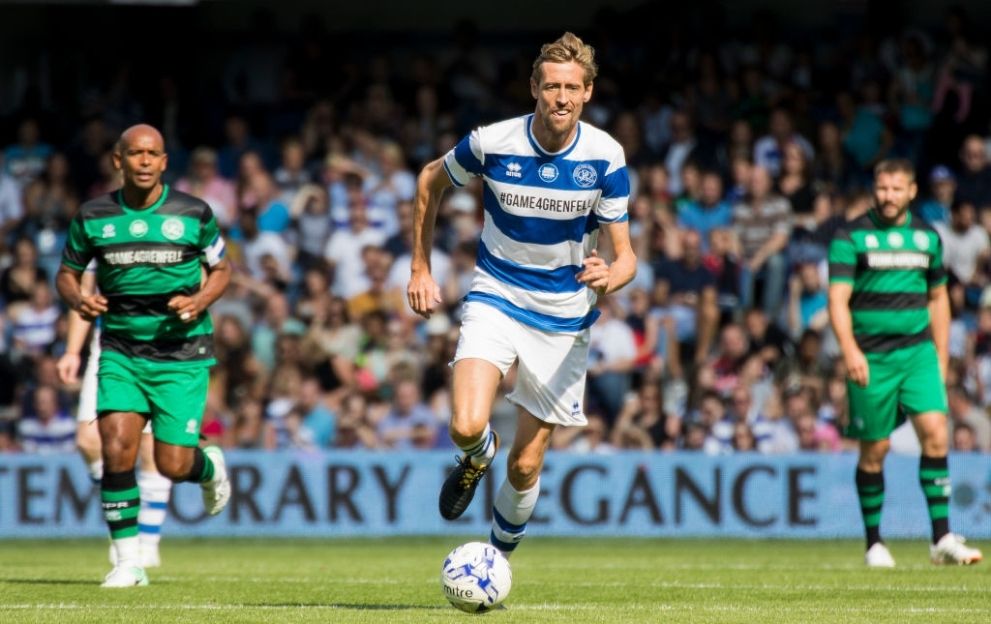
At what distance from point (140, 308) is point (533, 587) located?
2.73 metres

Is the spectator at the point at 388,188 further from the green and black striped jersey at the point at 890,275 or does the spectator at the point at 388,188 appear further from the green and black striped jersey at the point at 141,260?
the green and black striped jersey at the point at 141,260

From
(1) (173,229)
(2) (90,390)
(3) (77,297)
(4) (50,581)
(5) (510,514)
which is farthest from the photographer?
(2) (90,390)

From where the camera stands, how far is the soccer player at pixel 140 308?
31.3 ft

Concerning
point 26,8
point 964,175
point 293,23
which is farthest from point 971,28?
point 26,8

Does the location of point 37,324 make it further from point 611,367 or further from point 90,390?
point 90,390

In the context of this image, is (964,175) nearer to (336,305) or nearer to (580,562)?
(336,305)

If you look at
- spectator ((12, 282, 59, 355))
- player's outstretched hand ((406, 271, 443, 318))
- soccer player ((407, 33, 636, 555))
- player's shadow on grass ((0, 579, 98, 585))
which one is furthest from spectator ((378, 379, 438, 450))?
player's outstretched hand ((406, 271, 443, 318))

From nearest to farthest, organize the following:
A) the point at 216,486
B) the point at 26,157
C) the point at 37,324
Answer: the point at 216,486 → the point at 37,324 → the point at 26,157

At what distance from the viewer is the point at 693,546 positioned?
15102 mm

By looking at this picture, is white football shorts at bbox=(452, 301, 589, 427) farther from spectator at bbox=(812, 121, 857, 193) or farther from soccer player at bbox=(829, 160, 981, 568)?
spectator at bbox=(812, 121, 857, 193)

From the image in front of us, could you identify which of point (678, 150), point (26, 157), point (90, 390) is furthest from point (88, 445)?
point (678, 150)

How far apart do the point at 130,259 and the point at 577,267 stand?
8.69 feet

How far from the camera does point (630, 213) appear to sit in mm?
18547

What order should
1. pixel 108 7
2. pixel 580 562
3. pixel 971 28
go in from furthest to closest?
pixel 108 7
pixel 971 28
pixel 580 562
